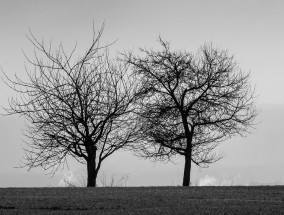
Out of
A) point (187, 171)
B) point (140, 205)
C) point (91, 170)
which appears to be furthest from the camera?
point (187, 171)

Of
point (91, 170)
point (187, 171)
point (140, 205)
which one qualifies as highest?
point (187, 171)

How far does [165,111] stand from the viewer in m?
36.2

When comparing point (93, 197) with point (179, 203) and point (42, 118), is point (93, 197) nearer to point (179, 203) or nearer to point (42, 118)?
point (179, 203)

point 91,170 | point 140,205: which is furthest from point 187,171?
point 140,205

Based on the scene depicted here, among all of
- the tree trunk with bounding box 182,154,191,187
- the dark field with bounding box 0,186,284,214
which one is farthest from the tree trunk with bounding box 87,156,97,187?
the dark field with bounding box 0,186,284,214

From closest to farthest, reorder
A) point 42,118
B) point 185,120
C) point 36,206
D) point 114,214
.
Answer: point 114,214, point 36,206, point 42,118, point 185,120

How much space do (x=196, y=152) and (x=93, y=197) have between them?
17.2 metres

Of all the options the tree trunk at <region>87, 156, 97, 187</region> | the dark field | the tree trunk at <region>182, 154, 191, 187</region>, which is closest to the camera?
the dark field

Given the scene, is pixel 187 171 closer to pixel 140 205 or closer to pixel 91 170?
pixel 91 170

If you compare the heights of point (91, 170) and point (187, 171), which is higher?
point (187, 171)

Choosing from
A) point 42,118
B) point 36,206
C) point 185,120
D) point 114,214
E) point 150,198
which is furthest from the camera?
point 185,120

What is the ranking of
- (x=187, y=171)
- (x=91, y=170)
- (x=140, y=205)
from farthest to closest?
(x=187, y=171) < (x=91, y=170) < (x=140, y=205)

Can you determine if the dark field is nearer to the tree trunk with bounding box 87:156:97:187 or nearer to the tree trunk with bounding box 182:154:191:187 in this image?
the tree trunk with bounding box 87:156:97:187

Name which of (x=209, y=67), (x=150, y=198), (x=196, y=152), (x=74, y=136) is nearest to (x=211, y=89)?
(x=209, y=67)
